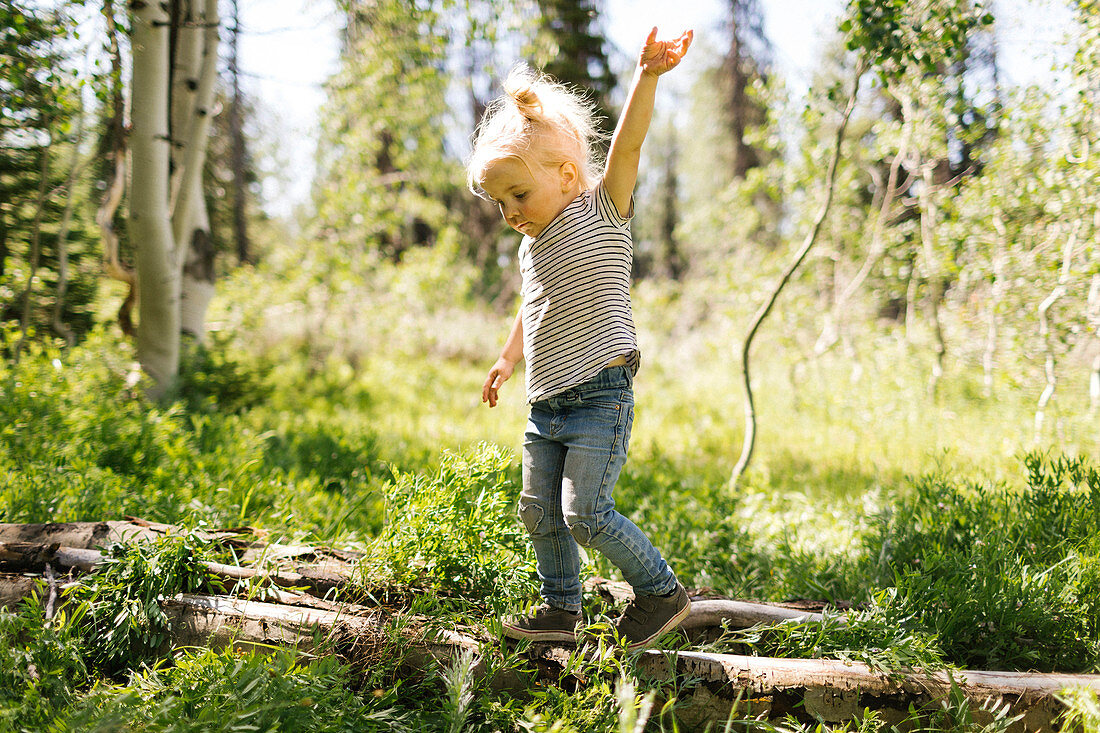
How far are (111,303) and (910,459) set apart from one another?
32.2 ft

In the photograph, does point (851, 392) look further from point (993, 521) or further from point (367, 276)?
point (367, 276)

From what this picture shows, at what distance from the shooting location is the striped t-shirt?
2.20 metres

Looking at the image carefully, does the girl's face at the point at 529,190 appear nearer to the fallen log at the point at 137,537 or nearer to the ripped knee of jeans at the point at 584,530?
the ripped knee of jeans at the point at 584,530

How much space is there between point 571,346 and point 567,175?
620mm

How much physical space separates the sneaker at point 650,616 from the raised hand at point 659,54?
5.79 feet

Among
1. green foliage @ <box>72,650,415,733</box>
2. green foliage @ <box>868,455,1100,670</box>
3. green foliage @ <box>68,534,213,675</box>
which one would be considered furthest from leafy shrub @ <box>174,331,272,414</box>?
green foliage @ <box>868,455,1100,670</box>

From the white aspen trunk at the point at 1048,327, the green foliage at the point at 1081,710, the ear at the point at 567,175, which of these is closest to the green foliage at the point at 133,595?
the ear at the point at 567,175

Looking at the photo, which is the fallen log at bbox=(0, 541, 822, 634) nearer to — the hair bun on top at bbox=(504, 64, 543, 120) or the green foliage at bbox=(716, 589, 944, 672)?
the green foliage at bbox=(716, 589, 944, 672)

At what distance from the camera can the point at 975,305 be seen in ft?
24.5

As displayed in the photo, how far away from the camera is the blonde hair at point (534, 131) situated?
2.17 meters

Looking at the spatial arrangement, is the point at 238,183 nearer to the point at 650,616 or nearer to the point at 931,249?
the point at 931,249

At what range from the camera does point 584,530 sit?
6.98ft

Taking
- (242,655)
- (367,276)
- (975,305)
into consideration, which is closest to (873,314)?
(975,305)

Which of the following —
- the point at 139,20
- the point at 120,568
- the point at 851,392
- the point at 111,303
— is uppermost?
the point at 139,20
